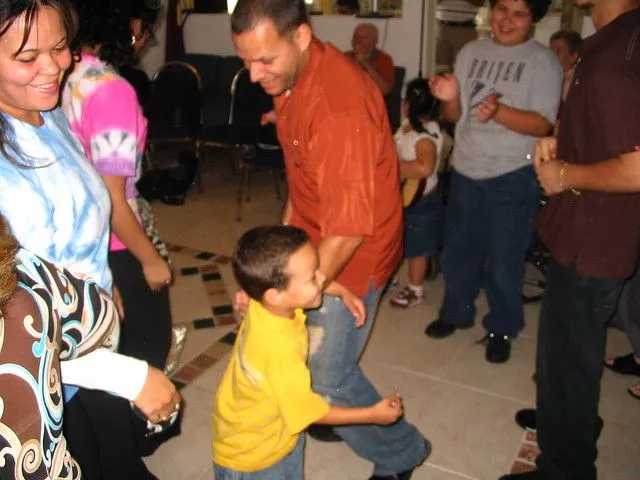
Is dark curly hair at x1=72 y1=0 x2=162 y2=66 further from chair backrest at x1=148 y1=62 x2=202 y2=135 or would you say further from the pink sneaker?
chair backrest at x1=148 y1=62 x2=202 y2=135

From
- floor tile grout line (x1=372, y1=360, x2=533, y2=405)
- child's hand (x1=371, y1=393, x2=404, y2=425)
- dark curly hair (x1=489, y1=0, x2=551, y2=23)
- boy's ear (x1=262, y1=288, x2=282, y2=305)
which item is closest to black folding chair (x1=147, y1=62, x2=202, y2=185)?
floor tile grout line (x1=372, y1=360, x2=533, y2=405)

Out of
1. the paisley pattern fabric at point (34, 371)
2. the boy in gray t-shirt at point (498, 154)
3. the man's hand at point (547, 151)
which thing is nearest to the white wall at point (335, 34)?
the boy in gray t-shirt at point (498, 154)

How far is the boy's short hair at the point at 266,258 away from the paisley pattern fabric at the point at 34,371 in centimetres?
48

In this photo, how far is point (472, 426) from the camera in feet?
7.89

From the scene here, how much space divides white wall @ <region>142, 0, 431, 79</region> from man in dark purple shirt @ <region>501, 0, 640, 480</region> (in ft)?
13.7

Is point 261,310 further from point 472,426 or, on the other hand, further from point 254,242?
point 472,426

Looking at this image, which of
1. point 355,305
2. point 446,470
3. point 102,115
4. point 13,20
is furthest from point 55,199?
point 446,470

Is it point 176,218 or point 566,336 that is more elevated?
point 566,336

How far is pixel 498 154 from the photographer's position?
103 inches

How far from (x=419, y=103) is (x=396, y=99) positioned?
254 cm

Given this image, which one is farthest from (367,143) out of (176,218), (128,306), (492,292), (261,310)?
(176,218)

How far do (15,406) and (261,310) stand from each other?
0.70 metres

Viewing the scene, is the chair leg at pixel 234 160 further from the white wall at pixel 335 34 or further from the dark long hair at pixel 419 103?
the dark long hair at pixel 419 103

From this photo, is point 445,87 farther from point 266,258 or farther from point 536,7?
point 266,258
